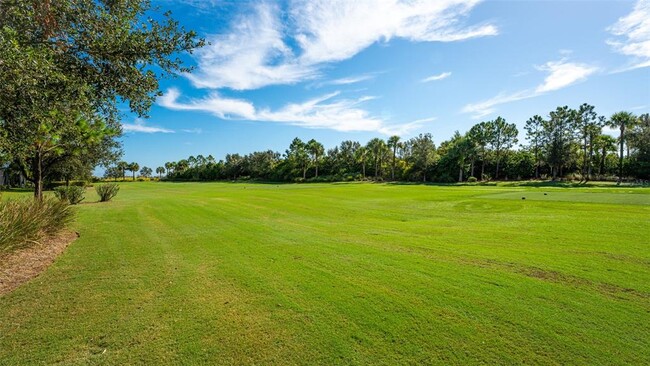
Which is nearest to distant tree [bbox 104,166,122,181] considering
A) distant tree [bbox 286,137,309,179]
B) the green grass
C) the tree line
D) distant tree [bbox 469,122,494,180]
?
the tree line

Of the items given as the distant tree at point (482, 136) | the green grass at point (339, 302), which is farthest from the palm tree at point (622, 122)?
the green grass at point (339, 302)

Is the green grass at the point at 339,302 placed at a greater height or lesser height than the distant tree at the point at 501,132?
lesser

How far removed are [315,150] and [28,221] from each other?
94798 millimetres

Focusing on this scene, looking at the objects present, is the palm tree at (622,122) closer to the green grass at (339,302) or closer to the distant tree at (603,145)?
the distant tree at (603,145)

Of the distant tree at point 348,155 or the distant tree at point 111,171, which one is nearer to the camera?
the distant tree at point 111,171

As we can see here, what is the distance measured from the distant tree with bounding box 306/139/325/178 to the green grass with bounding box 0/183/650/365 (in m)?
92.4

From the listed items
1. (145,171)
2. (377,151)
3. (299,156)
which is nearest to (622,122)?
(377,151)

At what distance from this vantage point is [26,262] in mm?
7875

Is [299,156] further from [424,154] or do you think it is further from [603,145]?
[603,145]

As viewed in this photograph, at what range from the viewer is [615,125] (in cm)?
6222

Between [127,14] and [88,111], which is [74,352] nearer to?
[88,111]

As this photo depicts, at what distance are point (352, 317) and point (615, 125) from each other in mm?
83928

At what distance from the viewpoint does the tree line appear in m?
67.0

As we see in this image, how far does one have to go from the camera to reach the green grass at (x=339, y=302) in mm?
4043
